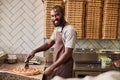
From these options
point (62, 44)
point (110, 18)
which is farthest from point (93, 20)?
point (62, 44)

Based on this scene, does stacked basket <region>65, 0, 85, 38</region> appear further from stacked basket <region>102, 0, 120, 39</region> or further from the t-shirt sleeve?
the t-shirt sleeve

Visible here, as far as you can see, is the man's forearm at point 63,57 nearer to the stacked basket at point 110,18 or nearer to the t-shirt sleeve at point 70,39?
the t-shirt sleeve at point 70,39

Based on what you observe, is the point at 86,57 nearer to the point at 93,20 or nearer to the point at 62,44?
the point at 93,20

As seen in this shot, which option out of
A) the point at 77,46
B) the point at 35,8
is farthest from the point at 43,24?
the point at 77,46

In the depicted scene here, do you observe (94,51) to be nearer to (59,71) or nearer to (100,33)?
(100,33)

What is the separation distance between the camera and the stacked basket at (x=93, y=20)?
2.86 m

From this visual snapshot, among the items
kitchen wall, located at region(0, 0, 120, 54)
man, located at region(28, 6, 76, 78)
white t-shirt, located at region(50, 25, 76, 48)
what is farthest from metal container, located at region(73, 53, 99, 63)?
white t-shirt, located at region(50, 25, 76, 48)

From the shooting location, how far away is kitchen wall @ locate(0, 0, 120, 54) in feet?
10.1

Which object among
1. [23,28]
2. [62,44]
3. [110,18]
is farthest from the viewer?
[23,28]

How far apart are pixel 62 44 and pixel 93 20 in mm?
857

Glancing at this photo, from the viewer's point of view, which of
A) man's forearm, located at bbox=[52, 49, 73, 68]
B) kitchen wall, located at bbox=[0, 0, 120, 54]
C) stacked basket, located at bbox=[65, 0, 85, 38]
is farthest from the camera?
kitchen wall, located at bbox=[0, 0, 120, 54]

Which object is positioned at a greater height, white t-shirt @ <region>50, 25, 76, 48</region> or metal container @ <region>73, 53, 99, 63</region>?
white t-shirt @ <region>50, 25, 76, 48</region>

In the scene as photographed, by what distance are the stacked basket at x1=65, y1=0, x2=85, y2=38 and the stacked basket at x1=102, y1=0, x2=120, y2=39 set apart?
303 millimetres

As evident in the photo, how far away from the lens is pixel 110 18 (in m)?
2.85
